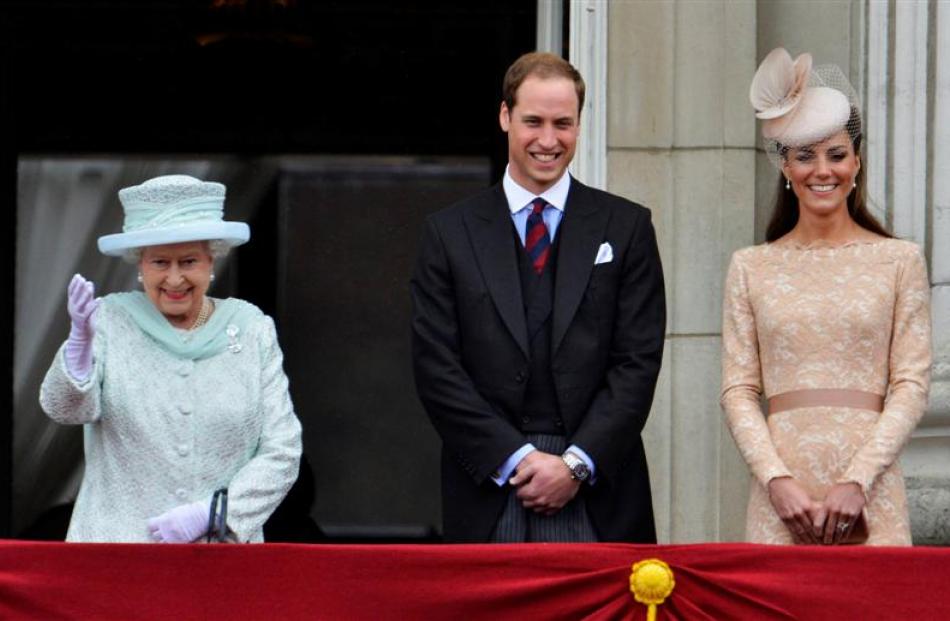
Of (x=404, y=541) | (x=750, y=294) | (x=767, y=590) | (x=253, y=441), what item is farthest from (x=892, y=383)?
(x=404, y=541)

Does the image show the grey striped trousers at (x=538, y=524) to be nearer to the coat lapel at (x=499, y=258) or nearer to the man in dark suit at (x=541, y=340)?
the man in dark suit at (x=541, y=340)

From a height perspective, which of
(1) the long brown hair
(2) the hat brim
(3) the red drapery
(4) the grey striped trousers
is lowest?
(3) the red drapery

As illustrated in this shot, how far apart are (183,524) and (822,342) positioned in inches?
66.6

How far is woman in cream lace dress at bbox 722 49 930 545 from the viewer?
5906 millimetres

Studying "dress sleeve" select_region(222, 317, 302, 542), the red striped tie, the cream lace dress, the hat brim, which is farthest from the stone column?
the hat brim

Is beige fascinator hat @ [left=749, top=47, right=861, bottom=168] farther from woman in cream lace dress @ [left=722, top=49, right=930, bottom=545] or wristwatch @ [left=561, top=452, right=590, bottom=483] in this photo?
wristwatch @ [left=561, top=452, right=590, bottom=483]

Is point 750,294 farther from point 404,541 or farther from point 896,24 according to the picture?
point 404,541

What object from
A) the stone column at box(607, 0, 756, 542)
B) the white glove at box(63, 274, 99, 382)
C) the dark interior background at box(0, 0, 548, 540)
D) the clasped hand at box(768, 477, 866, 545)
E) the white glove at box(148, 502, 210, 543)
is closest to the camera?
the white glove at box(63, 274, 99, 382)

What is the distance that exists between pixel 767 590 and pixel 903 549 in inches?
12.9

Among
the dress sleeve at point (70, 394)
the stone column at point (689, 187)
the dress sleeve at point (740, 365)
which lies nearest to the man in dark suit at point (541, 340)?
the dress sleeve at point (740, 365)

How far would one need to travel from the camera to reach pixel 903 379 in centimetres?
596

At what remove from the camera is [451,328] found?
600 centimetres

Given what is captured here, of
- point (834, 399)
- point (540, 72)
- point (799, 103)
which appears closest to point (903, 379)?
point (834, 399)

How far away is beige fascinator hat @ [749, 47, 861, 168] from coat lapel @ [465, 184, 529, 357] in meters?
0.75
